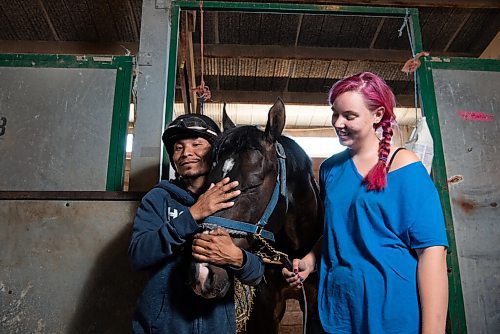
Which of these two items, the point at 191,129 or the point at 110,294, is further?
the point at 110,294

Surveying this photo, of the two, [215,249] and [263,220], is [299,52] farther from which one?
[215,249]

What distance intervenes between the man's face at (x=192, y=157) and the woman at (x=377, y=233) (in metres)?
0.55

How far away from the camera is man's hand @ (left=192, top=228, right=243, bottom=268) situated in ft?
3.88

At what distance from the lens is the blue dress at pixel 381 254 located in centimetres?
110

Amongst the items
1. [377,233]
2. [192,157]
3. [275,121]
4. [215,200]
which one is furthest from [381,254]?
[192,157]

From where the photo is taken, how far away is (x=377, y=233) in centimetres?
118

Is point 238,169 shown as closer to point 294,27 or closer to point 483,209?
point 483,209

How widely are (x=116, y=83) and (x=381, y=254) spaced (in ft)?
5.62

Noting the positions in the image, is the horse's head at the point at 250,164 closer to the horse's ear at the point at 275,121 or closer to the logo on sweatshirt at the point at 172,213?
the horse's ear at the point at 275,121

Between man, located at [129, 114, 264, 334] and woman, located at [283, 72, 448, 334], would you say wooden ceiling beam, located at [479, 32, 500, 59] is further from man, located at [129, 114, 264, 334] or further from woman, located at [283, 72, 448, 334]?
man, located at [129, 114, 264, 334]

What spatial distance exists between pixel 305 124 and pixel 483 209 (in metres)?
4.74

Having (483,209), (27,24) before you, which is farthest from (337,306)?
(27,24)

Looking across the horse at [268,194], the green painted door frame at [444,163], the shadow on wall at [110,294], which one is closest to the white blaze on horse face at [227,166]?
the horse at [268,194]

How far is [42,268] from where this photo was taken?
199 cm
